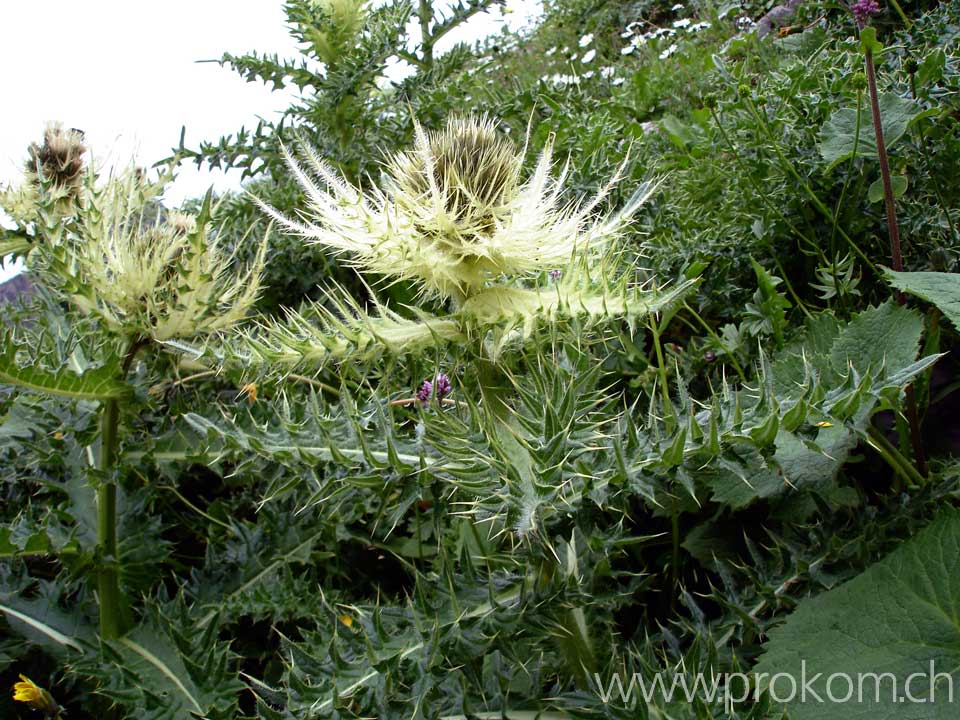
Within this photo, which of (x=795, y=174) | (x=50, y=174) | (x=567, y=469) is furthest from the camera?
(x=50, y=174)

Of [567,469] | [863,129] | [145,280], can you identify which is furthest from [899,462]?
[145,280]

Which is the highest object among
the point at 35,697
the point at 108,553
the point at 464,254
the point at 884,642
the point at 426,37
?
the point at 426,37

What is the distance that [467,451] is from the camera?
95cm

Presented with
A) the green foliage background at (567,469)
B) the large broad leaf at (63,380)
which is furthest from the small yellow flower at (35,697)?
the large broad leaf at (63,380)

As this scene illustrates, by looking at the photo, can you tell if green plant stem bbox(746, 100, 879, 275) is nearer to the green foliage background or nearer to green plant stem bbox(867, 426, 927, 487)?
the green foliage background

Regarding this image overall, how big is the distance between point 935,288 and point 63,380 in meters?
1.55

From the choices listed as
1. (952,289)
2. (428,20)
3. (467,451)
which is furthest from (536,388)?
(428,20)

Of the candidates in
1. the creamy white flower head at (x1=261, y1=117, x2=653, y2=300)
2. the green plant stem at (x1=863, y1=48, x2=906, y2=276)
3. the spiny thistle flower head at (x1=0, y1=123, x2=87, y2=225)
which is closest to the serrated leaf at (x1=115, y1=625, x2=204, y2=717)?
the creamy white flower head at (x1=261, y1=117, x2=653, y2=300)

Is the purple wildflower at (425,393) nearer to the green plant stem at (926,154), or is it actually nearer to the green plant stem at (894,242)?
the green plant stem at (894,242)

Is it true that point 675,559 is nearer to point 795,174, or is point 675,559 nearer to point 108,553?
point 795,174

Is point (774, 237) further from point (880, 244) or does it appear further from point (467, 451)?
point (467, 451)

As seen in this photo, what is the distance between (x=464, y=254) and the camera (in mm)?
1068

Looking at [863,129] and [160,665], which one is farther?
[863,129]

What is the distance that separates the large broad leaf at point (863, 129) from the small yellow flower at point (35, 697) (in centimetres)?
194
